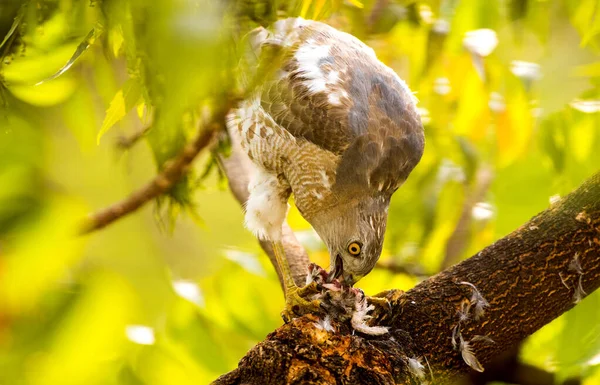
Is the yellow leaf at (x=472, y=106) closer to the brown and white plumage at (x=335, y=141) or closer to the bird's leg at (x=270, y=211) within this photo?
the brown and white plumage at (x=335, y=141)

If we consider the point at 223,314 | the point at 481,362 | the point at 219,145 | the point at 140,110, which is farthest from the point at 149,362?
the point at 223,314

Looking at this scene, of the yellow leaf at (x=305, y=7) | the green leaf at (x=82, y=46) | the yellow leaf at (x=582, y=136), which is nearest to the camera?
the green leaf at (x=82, y=46)

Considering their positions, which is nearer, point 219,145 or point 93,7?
point 93,7

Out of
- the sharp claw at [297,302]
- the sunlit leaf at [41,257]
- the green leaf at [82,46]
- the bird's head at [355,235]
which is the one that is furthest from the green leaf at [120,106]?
the bird's head at [355,235]

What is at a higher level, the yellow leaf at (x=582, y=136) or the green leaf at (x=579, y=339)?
the yellow leaf at (x=582, y=136)

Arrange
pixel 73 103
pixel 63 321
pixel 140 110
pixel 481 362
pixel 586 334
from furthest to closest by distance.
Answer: pixel 586 334 → pixel 481 362 → pixel 73 103 → pixel 140 110 → pixel 63 321

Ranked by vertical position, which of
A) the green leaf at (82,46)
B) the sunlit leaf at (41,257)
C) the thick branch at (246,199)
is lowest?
the thick branch at (246,199)

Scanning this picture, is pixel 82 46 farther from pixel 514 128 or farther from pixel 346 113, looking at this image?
pixel 514 128

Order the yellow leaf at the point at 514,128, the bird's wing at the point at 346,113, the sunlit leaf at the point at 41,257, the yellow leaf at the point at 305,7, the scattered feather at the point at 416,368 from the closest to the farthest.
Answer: the sunlit leaf at the point at 41,257 → the yellow leaf at the point at 305,7 → the scattered feather at the point at 416,368 → the bird's wing at the point at 346,113 → the yellow leaf at the point at 514,128

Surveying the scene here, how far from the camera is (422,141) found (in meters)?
2.54

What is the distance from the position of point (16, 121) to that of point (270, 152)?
6.38 ft

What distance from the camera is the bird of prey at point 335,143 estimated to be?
2.40m

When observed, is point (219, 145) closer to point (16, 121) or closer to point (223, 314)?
point (223, 314)

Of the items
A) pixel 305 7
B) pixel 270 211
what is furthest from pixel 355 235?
pixel 305 7
